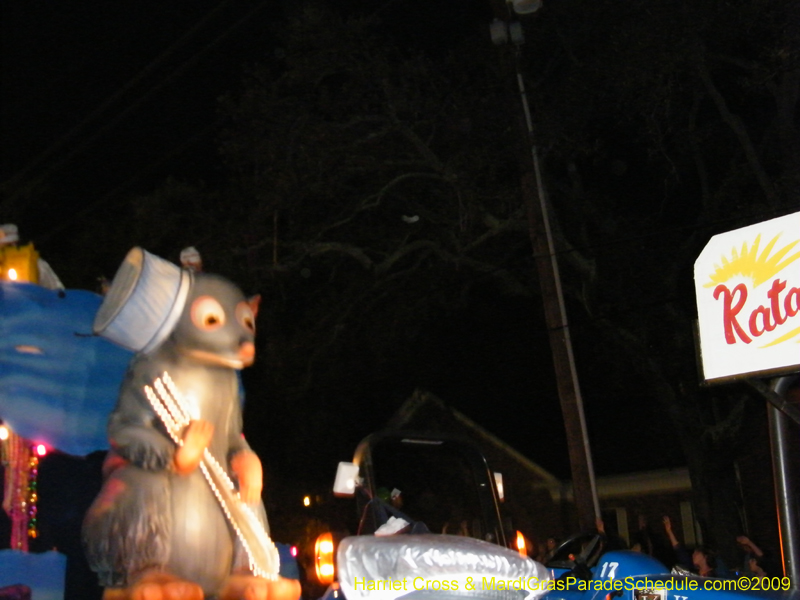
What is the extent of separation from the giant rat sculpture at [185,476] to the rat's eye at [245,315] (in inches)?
0.9

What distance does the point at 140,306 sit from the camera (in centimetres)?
680

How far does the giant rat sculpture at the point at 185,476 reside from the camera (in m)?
6.31

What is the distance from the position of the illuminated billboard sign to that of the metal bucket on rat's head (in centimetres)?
363

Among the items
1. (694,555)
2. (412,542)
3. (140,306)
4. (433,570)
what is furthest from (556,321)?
(433,570)

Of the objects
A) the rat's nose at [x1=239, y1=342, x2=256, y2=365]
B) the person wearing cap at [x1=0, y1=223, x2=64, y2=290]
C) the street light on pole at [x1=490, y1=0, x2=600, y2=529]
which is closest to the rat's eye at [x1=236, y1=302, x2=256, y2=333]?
the rat's nose at [x1=239, y1=342, x2=256, y2=365]

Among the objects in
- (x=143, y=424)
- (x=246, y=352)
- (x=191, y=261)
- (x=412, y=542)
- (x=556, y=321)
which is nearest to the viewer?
(x=412, y=542)

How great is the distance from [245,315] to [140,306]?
0.88 meters

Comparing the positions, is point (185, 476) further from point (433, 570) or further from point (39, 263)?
point (433, 570)

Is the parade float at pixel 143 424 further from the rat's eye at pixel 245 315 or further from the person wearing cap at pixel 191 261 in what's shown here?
the person wearing cap at pixel 191 261

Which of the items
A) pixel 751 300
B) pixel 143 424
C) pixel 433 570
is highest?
pixel 751 300

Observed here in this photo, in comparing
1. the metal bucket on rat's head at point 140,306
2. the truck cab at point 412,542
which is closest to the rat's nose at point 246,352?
the metal bucket on rat's head at point 140,306

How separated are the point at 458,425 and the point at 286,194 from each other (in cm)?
1295

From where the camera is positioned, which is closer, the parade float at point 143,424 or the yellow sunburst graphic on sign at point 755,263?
the yellow sunburst graphic on sign at point 755,263

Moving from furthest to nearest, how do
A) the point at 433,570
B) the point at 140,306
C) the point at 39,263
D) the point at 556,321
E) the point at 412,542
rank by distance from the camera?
the point at 556,321 → the point at 39,263 → the point at 140,306 → the point at 412,542 → the point at 433,570
